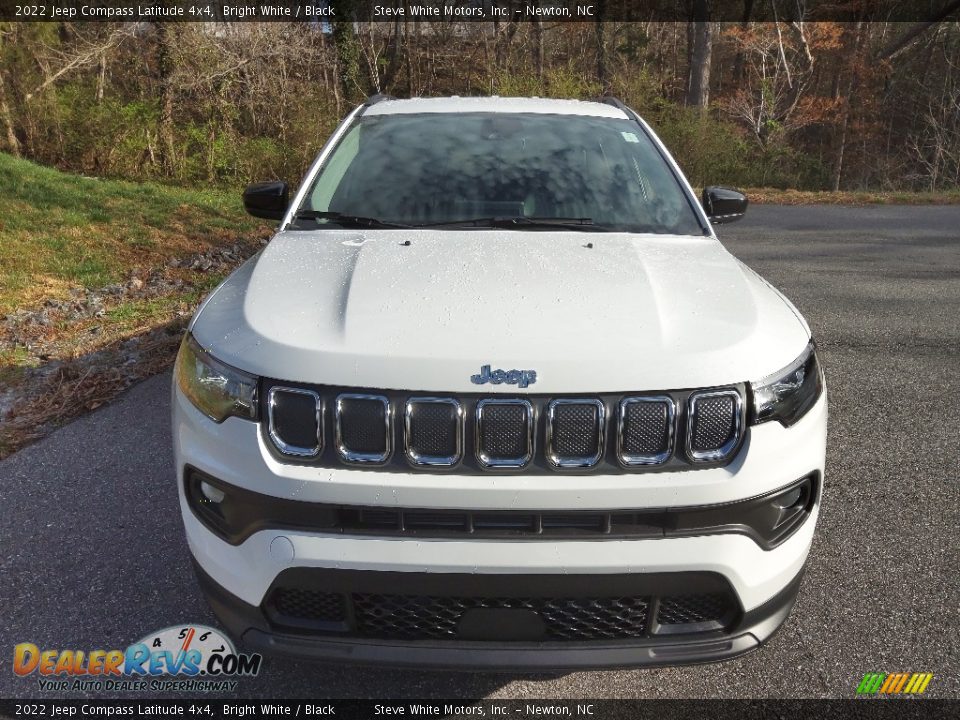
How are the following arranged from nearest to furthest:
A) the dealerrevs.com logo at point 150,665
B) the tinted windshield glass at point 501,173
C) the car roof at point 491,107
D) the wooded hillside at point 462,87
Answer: the dealerrevs.com logo at point 150,665, the tinted windshield glass at point 501,173, the car roof at point 491,107, the wooded hillside at point 462,87

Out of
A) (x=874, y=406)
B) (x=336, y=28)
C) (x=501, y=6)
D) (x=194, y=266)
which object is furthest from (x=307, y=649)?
(x=501, y=6)

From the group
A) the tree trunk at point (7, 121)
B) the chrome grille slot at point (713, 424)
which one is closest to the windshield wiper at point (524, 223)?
the chrome grille slot at point (713, 424)

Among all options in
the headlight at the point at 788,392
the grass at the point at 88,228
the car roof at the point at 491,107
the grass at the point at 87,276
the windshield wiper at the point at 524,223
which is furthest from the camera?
the grass at the point at 88,228

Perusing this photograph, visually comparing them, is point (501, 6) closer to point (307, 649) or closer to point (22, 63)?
point (22, 63)

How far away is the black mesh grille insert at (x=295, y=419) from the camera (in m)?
1.97

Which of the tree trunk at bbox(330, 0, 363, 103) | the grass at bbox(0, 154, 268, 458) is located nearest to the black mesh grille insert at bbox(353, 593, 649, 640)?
the grass at bbox(0, 154, 268, 458)

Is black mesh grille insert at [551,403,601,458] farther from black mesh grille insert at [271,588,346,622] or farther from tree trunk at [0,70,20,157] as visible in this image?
tree trunk at [0,70,20,157]

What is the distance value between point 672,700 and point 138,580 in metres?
1.96

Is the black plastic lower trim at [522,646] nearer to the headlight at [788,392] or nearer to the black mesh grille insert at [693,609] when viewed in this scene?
the black mesh grille insert at [693,609]

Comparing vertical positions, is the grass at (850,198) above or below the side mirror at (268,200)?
below

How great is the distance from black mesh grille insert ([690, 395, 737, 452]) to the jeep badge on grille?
Answer: 0.43m

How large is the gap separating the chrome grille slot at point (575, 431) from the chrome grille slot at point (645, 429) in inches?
2.3

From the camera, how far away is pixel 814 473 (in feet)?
6.97

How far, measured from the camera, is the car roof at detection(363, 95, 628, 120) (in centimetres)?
385
